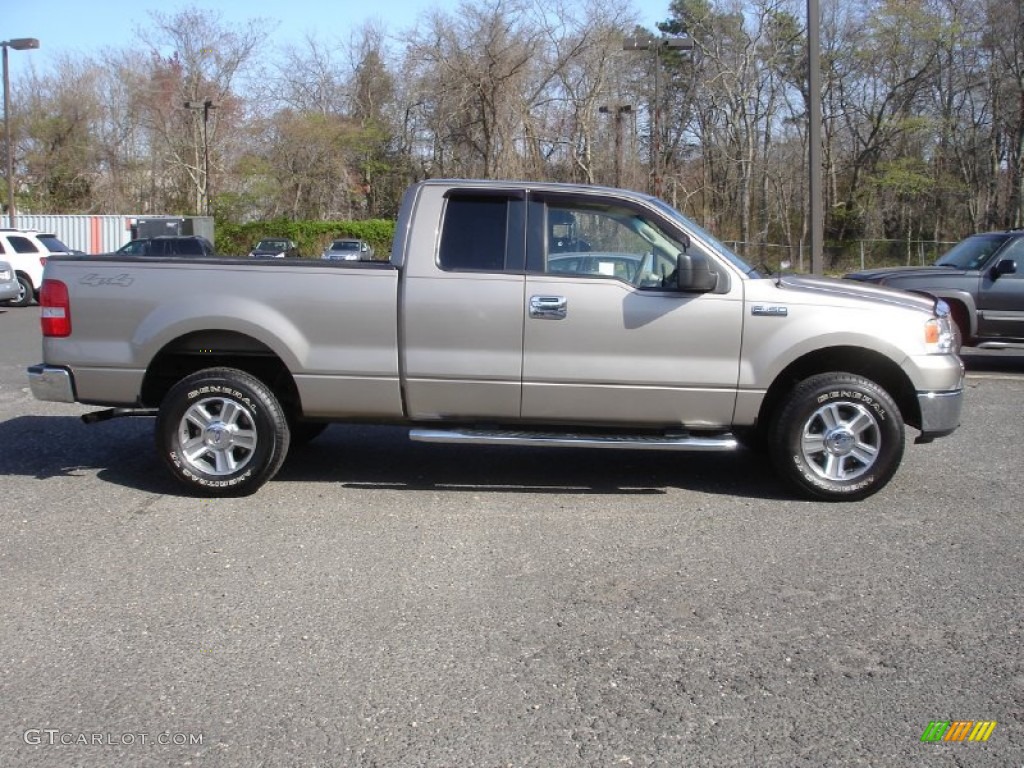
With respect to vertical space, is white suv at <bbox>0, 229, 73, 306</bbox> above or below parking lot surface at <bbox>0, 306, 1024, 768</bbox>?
above

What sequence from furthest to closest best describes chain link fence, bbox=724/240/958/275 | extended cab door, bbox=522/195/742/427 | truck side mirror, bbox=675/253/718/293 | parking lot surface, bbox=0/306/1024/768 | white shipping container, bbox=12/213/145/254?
1. white shipping container, bbox=12/213/145/254
2. chain link fence, bbox=724/240/958/275
3. extended cab door, bbox=522/195/742/427
4. truck side mirror, bbox=675/253/718/293
5. parking lot surface, bbox=0/306/1024/768

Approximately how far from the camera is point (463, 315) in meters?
5.90

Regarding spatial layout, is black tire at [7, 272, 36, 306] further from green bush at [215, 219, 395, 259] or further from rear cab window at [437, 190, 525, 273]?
green bush at [215, 219, 395, 259]

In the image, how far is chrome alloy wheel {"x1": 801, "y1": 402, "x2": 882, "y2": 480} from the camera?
597cm

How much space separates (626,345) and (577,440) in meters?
0.66

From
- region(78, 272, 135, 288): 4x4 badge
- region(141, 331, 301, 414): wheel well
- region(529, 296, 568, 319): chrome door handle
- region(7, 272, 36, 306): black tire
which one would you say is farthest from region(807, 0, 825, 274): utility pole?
region(7, 272, 36, 306): black tire

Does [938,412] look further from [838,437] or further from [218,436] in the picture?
[218,436]

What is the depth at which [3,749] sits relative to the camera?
3203 mm

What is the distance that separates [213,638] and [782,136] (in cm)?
4862

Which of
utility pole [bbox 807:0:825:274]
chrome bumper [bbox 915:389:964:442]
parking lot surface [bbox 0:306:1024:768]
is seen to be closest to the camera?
parking lot surface [bbox 0:306:1024:768]

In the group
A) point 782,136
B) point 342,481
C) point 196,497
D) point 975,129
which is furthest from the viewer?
point 782,136

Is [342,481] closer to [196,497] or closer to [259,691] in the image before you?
[196,497]

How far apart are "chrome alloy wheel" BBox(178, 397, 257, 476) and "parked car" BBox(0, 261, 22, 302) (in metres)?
16.7

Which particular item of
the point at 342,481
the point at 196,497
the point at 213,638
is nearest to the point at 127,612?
the point at 213,638
